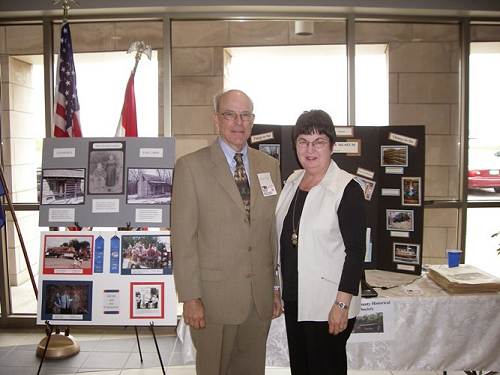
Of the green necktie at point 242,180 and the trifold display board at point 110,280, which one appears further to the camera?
the trifold display board at point 110,280

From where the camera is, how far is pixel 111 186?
8.17ft

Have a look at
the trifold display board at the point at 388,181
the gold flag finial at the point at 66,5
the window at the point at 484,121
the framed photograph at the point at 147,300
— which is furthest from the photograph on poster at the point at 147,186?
the window at the point at 484,121

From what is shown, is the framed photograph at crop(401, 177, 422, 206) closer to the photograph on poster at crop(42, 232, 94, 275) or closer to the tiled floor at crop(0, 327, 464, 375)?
the tiled floor at crop(0, 327, 464, 375)

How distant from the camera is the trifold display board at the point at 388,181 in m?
2.39

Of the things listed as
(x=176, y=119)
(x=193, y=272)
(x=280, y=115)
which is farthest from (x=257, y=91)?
(x=193, y=272)

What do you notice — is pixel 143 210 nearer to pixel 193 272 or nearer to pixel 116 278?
pixel 116 278

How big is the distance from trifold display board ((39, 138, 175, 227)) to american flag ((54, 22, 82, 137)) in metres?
0.68

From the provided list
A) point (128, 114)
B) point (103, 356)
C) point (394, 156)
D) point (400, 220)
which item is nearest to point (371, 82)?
point (394, 156)

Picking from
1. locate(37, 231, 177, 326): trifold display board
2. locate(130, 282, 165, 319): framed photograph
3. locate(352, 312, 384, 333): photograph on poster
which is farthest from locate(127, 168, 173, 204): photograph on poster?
locate(352, 312, 384, 333): photograph on poster

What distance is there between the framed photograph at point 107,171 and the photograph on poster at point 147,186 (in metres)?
0.06

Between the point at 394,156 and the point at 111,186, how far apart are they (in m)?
1.65

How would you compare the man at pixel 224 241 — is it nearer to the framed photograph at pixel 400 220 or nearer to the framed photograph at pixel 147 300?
the framed photograph at pixel 147 300

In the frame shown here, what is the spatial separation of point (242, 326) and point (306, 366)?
312mm

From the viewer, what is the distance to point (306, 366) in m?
1.71
